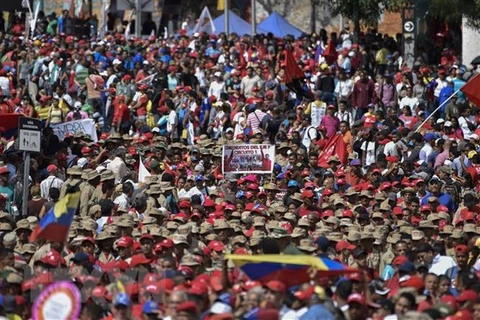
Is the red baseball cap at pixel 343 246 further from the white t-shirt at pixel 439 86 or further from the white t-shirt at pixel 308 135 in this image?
the white t-shirt at pixel 439 86

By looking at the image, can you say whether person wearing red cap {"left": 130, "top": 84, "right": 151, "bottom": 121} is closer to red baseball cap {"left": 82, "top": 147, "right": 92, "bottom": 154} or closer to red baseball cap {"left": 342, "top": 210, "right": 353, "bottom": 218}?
red baseball cap {"left": 82, "top": 147, "right": 92, "bottom": 154}

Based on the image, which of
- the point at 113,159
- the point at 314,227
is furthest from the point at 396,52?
the point at 314,227

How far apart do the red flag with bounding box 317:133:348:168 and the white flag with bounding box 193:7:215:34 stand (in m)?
21.5

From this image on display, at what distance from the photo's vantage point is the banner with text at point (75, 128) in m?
30.9

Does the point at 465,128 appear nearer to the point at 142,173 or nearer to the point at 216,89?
the point at 216,89

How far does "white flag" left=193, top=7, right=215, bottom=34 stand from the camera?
5209 cm

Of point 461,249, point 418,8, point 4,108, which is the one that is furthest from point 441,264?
point 418,8

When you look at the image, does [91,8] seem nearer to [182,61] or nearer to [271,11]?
[271,11]

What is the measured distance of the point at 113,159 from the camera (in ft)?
92.2

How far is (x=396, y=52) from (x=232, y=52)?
11.7 feet

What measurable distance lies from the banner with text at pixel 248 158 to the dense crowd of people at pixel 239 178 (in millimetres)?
186

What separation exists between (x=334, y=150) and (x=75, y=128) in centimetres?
441

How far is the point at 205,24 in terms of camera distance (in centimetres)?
5362

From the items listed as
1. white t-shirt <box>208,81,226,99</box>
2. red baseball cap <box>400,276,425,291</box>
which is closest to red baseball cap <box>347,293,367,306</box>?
red baseball cap <box>400,276,425,291</box>
